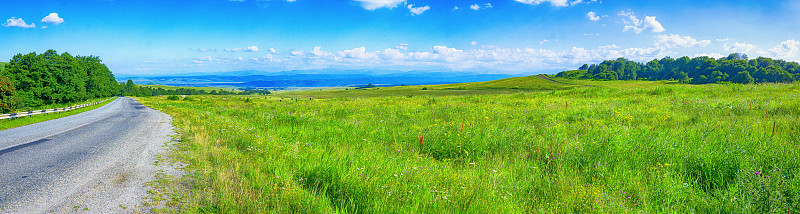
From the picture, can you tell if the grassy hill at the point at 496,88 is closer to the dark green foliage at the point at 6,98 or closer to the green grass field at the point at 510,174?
the dark green foliage at the point at 6,98

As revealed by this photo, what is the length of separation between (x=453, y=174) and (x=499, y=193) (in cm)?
84

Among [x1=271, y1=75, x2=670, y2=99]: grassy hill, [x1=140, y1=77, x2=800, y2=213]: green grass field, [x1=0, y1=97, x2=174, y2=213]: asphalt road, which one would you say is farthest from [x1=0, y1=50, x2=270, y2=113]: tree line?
[x1=271, y1=75, x2=670, y2=99]: grassy hill

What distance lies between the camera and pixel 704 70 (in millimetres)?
126688

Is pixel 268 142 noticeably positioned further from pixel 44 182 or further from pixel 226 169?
pixel 44 182

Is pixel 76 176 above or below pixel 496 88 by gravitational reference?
below

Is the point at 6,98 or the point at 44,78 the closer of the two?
the point at 6,98

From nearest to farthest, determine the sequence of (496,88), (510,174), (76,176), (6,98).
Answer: (510,174), (76,176), (6,98), (496,88)

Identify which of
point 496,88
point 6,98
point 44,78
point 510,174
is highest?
point 44,78

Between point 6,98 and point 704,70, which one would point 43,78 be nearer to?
point 6,98

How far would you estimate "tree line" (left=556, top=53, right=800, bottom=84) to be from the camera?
101m

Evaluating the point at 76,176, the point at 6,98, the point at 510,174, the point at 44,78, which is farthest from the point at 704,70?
the point at 44,78

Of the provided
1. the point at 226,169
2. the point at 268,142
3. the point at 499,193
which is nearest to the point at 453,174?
the point at 499,193

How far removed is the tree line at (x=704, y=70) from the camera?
101425mm

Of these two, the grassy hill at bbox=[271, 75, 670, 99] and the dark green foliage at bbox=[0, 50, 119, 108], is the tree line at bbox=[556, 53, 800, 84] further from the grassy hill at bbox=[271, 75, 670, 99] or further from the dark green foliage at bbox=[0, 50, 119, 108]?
the dark green foliage at bbox=[0, 50, 119, 108]
